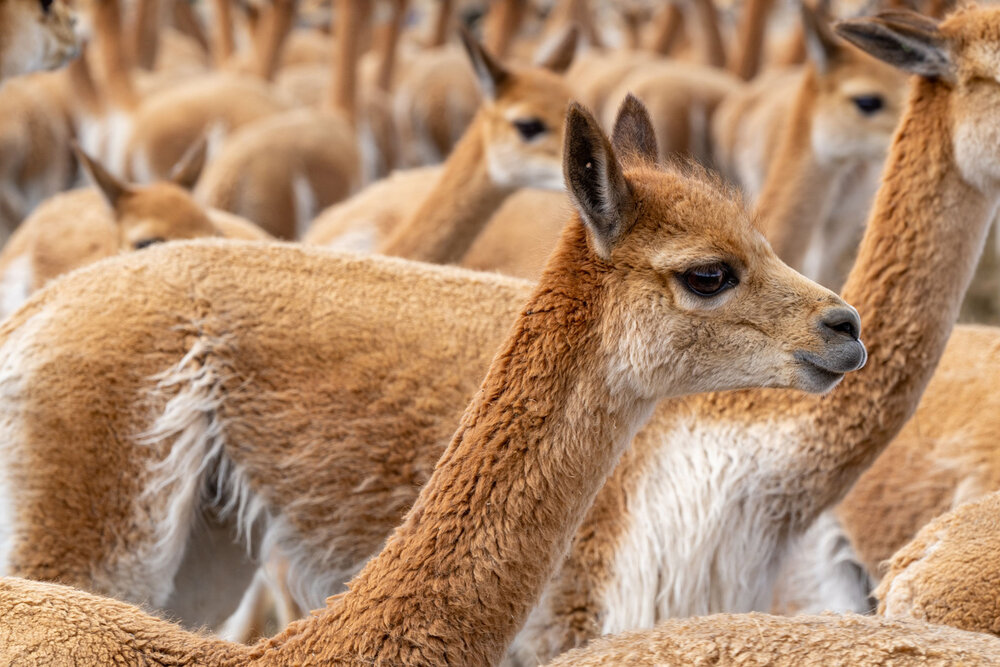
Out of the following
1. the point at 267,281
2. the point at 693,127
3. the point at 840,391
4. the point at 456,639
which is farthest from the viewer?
the point at 693,127

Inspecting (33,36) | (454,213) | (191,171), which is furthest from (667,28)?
(33,36)

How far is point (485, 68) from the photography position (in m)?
6.27

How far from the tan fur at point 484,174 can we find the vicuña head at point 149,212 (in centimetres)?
80

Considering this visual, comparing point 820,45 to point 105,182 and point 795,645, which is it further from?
point 795,645

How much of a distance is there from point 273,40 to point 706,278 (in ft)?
33.8

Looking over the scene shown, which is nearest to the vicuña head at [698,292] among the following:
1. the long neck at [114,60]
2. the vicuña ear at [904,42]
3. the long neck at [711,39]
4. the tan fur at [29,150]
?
the vicuña ear at [904,42]

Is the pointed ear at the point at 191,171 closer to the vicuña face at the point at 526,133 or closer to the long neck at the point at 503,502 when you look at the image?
the vicuña face at the point at 526,133

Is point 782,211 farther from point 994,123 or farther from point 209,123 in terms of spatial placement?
point 209,123

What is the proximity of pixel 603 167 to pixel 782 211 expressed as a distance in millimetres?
3709

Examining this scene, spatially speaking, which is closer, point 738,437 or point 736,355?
point 736,355

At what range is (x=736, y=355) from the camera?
284cm

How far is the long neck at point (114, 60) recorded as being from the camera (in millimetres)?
10461

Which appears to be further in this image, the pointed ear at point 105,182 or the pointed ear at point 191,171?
the pointed ear at point 191,171

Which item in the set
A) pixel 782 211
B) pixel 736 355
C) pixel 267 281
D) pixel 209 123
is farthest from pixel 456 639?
pixel 209 123
